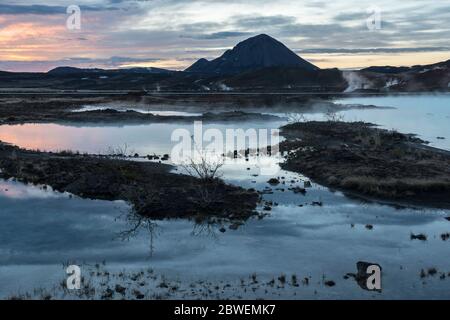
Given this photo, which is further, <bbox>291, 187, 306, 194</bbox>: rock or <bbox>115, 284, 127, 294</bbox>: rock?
<bbox>291, 187, 306, 194</bbox>: rock

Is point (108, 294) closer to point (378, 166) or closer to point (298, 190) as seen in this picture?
point (298, 190)

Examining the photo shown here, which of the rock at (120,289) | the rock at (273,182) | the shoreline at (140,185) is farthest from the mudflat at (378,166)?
the rock at (120,289)

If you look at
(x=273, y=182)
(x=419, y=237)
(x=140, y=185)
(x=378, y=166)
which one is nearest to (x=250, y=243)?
(x=419, y=237)

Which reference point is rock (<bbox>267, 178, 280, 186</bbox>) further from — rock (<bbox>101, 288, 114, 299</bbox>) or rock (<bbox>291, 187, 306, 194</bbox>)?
rock (<bbox>101, 288, 114, 299</bbox>)

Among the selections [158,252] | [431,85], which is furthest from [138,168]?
[431,85]


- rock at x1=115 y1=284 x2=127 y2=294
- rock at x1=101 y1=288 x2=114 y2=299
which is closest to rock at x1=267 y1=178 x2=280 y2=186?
rock at x1=115 y1=284 x2=127 y2=294

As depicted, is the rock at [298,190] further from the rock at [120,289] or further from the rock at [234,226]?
the rock at [120,289]
